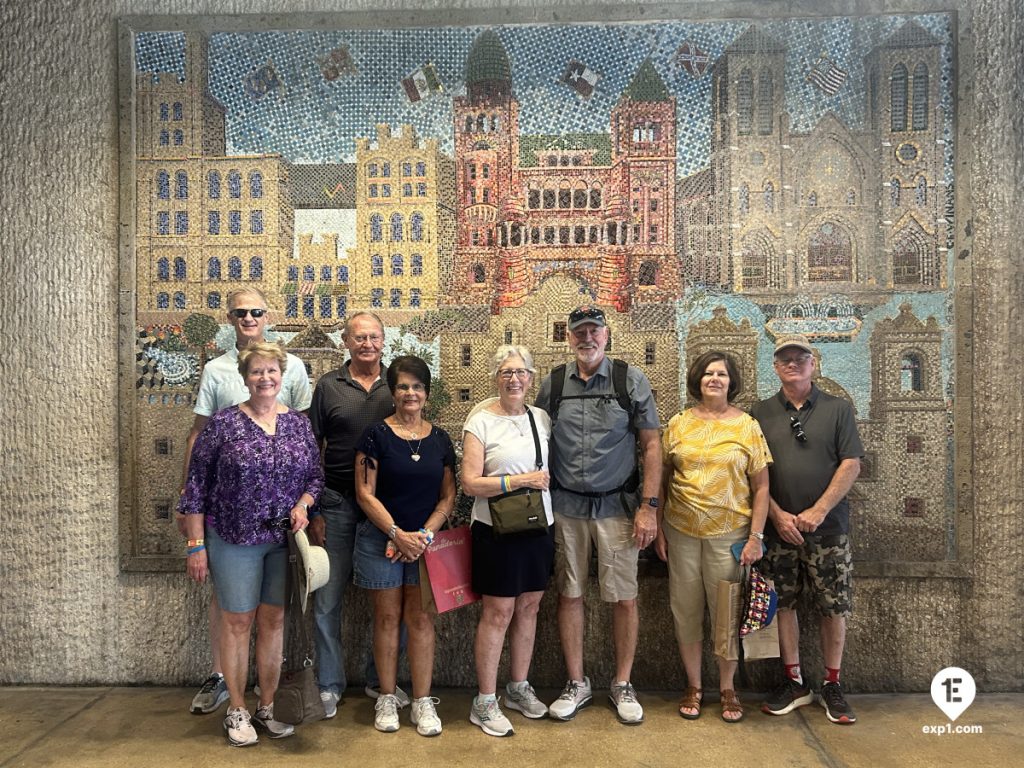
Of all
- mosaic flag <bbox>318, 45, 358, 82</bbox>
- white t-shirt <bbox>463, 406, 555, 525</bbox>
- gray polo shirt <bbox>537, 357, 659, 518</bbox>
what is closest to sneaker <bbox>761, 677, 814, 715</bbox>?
gray polo shirt <bbox>537, 357, 659, 518</bbox>

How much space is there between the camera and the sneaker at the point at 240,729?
9.65ft

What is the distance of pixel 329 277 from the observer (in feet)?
12.3

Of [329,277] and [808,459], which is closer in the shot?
[808,459]

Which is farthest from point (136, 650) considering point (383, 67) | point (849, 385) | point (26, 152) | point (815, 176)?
point (815, 176)

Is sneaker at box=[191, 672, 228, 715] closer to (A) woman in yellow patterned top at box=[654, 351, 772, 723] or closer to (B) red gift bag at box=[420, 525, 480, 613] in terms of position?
(B) red gift bag at box=[420, 525, 480, 613]

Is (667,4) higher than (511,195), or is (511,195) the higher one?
(667,4)

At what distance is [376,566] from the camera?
9.83 feet

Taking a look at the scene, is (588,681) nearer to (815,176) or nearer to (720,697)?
(720,697)

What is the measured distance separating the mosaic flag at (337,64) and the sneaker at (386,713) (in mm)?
3238

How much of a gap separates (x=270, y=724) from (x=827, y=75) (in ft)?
14.1

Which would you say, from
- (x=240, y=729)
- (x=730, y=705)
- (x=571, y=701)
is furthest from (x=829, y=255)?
(x=240, y=729)

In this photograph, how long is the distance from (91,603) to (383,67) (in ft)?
11.0

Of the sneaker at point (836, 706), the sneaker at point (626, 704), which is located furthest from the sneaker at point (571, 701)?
the sneaker at point (836, 706)

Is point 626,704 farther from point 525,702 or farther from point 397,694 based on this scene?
point 397,694
